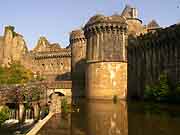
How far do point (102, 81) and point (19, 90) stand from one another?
577 inches

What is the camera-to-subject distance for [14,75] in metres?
59.7

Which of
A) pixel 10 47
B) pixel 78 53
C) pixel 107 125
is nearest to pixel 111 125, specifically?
pixel 107 125

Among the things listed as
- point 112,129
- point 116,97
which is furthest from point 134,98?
point 112,129

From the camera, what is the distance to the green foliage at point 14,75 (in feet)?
185

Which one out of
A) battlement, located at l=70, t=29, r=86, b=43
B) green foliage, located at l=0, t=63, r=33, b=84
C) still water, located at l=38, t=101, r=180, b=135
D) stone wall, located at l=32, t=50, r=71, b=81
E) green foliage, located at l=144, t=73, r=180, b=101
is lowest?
still water, located at l=38, t=101, r=180, b=135

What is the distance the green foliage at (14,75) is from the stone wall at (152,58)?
20784 millimetres

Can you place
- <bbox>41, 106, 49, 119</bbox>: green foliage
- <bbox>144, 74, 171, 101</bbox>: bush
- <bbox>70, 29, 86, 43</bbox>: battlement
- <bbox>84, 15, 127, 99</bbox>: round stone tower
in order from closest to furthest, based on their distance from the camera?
<bbox>41, 106, 49, 119</bbox>: green foliage < <bbox>144, 74, 171, 101</bbox>: bush < <bbox>84, 15, 127, 99</bbox>: round stone tower < <bbox>70, 29, 86, 43</bbox>: battlement

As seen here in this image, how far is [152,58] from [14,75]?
27656mm

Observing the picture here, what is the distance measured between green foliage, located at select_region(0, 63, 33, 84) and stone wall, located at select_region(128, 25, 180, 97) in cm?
2078

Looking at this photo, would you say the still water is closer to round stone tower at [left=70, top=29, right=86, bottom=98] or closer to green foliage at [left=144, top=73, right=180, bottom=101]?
green foliage at [left=144, top=73, right=180, bottom=101]

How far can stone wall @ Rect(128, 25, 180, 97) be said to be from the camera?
4141cm

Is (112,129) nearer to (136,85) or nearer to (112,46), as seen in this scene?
(112,46)

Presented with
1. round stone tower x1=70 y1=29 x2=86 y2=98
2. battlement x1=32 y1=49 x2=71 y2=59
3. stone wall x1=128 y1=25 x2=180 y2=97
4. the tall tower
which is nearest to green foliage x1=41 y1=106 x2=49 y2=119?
stone wall x1=128 y1=25 x2=180 y2=97

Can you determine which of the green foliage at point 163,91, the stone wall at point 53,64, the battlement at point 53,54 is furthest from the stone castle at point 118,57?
the stone wall at point 53,64
